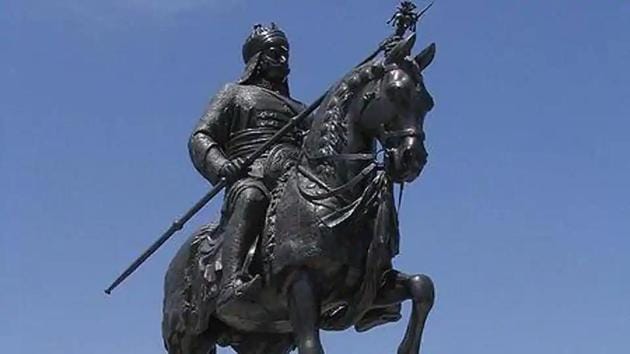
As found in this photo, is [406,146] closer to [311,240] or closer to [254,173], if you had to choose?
[311,240]

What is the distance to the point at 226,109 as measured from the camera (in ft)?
41.2

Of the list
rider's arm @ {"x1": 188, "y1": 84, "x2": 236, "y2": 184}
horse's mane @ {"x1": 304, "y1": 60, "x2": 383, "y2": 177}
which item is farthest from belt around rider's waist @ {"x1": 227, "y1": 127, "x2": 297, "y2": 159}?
horse's mane @ {"x1": 304, "y1": 60, "x2": 383, "y2": 177}

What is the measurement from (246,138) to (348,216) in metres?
2.02

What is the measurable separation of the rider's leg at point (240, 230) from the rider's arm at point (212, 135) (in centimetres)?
83

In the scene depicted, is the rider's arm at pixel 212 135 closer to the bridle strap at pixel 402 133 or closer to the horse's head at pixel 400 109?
the horse's head at pixel 400 109

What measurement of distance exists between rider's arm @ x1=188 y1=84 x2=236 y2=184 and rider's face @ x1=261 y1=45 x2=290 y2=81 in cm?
37

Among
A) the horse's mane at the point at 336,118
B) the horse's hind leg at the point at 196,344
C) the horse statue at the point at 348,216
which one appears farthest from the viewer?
the horse's hind leg at the point at 196,344

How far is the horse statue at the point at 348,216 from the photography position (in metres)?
10.4

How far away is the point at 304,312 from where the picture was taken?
10.6 m

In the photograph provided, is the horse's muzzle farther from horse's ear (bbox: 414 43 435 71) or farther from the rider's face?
the rider's face

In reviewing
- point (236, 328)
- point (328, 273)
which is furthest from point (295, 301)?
point (236, 328)

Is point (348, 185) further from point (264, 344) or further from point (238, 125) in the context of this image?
point (264, 344)

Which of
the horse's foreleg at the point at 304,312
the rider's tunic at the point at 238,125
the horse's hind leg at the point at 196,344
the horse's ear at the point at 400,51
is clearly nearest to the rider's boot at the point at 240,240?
the horse's foreleg at the point at 304,312

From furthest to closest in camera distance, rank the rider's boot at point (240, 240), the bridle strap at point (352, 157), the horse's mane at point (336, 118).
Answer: the rider's boot at point (240, 240), the horse's mane at point (336, 118), the bridle strap at point (352, 157)
